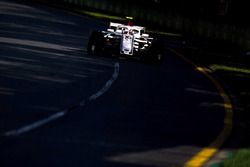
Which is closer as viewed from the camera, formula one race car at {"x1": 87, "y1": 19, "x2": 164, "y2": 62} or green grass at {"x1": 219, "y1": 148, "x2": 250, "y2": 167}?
green grass at {"x1": 219, "y1": 148, "x2": 250, "y2": 167}

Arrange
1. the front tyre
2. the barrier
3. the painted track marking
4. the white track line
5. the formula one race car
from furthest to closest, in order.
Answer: the barrier → the front tyre → the formula one race car → the white track line → the painted track marking

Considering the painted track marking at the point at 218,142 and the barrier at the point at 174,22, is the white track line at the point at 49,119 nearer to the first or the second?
the painted track marking at the point at 218,142

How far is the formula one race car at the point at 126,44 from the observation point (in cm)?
2384

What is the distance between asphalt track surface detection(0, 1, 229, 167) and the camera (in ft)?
30.2

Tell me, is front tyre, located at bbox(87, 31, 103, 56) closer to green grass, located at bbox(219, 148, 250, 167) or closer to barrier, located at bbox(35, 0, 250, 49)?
green grass, located at bbox(219, 148, 250, 167)

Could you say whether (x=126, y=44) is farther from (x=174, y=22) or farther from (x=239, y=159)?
(x=174, y=22)

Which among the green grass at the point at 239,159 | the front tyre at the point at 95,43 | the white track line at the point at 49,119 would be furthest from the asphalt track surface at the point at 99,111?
the green grass at the point at 239,159

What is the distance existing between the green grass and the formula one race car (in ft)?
44.0

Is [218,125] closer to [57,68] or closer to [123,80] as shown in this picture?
[123,80]

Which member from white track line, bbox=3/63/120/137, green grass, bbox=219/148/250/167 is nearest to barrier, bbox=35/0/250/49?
white track line, bbox=3/63/120/137

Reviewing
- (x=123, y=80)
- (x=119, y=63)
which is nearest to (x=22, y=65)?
(x=123, y=80)

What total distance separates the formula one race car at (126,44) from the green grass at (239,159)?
1342 centimetres

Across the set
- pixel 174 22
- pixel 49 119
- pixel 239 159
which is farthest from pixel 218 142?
pixel 174 22

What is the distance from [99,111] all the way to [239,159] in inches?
138
